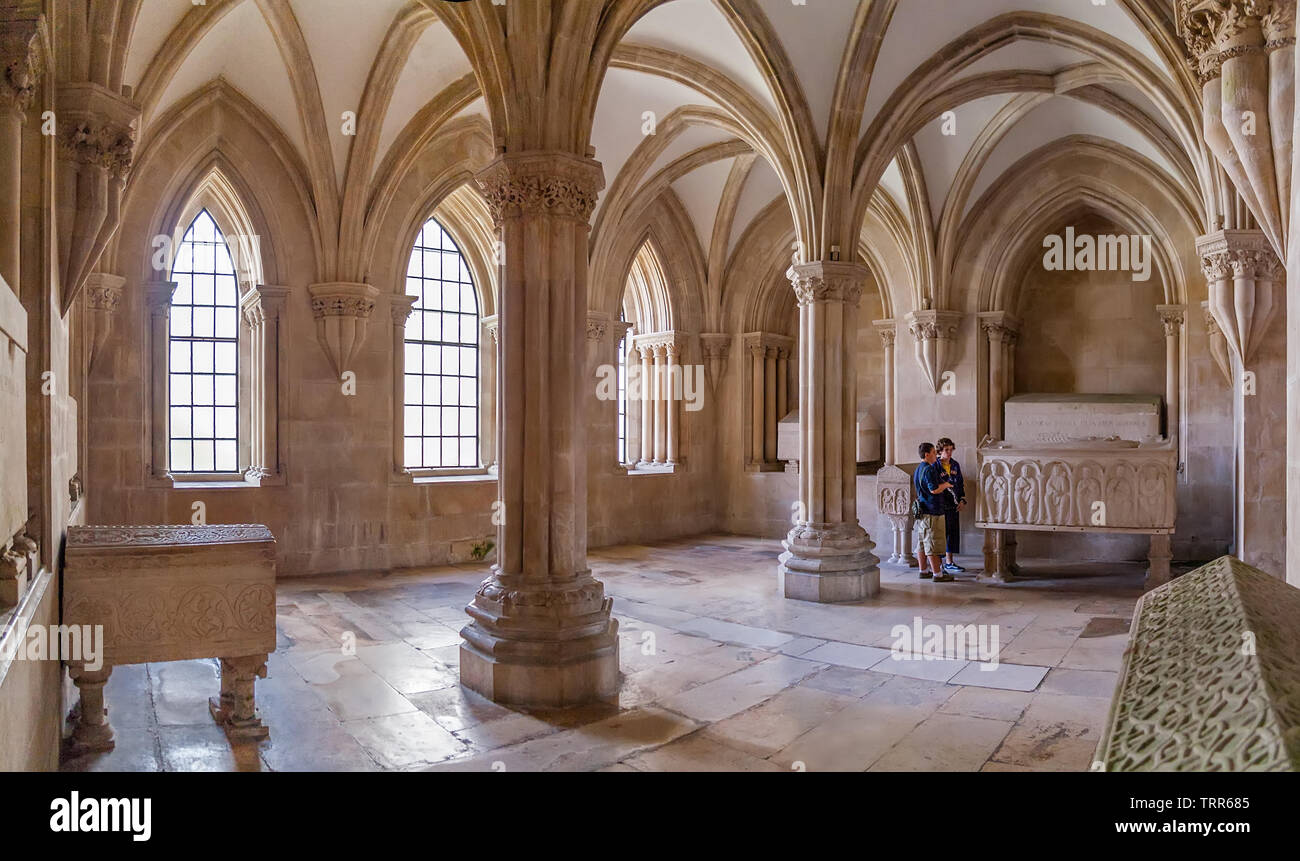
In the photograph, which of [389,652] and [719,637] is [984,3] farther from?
[389,652]

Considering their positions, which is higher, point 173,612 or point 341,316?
point 341,316

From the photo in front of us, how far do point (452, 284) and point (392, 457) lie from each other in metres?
2.92

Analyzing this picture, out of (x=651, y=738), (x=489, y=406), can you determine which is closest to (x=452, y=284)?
(x=489, y=406)

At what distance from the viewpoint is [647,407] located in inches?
538

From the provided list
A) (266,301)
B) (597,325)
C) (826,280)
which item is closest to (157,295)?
(266,301)

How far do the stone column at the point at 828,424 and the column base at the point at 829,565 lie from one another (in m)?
0.01

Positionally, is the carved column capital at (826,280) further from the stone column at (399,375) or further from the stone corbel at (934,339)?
the stone column at (399,375)

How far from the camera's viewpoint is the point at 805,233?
8.44m

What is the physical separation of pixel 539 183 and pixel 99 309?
5.65 meters

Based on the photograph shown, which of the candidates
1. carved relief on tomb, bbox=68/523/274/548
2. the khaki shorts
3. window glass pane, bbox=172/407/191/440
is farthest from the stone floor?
window glass pane, bbox=172/407/191/440

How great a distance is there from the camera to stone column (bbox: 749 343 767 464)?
13.7m

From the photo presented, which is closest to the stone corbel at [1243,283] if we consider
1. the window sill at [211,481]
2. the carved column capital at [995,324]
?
the carved column capital at [995,324]

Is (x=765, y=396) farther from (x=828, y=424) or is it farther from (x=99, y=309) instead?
(x=99, y=309)

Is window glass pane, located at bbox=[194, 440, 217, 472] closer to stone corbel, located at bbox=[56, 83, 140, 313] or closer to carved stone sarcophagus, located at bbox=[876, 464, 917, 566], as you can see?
stone corbel, located at bbox=[56, 83, 140, 313]
